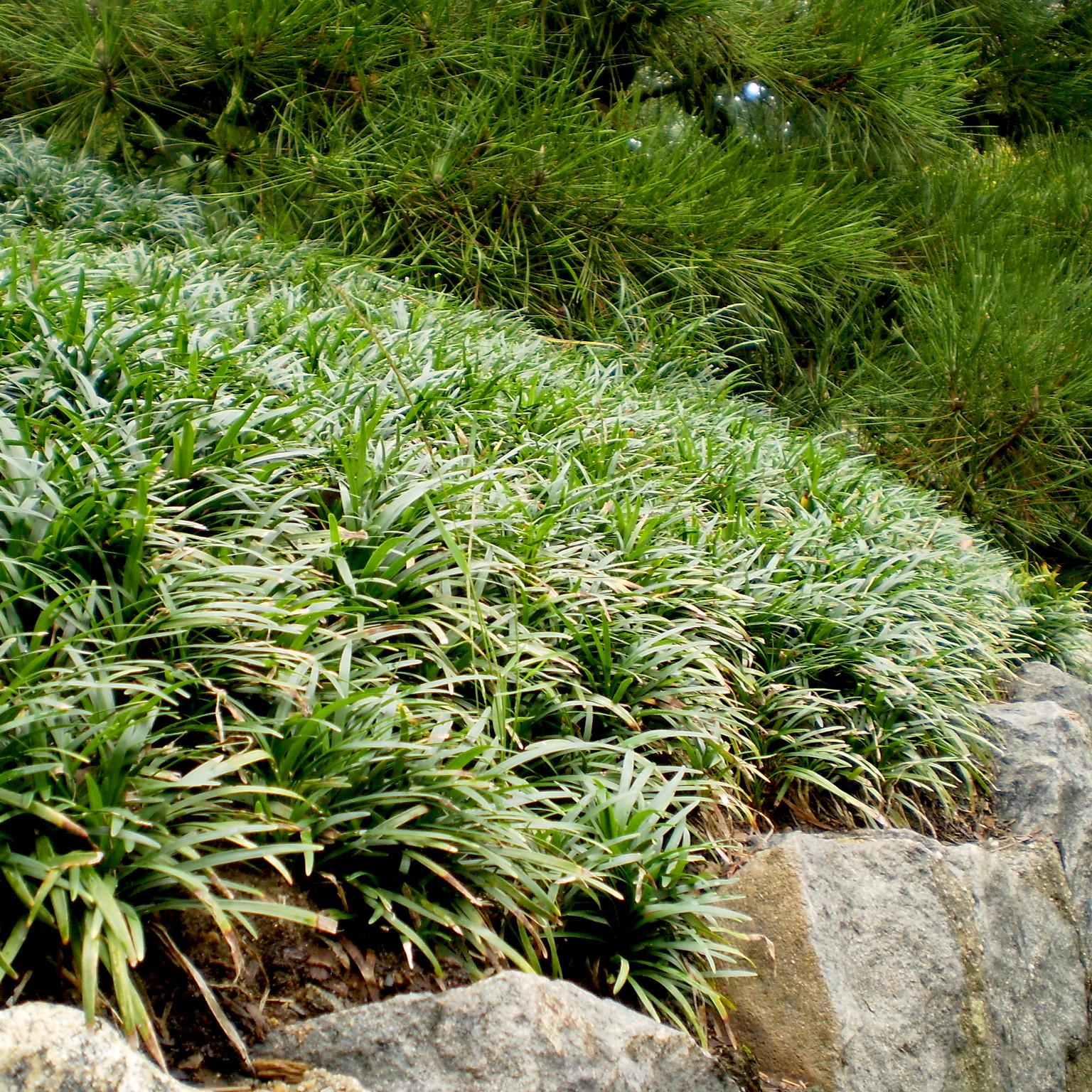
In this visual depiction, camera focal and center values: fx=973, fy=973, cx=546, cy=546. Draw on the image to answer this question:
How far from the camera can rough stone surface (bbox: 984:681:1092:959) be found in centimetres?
276

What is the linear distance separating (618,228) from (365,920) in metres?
3.96

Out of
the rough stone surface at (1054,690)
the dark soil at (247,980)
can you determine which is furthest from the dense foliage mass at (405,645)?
the rough stone surface at (1054,690)

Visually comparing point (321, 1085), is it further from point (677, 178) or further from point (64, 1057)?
point (677, 178)

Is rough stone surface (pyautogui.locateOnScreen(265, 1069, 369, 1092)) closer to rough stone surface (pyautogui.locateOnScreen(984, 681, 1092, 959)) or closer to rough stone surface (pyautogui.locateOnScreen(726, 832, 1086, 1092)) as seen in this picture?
rough stone surface (pyautogui.locateOnScreen(726, 832, 1086, 1092))

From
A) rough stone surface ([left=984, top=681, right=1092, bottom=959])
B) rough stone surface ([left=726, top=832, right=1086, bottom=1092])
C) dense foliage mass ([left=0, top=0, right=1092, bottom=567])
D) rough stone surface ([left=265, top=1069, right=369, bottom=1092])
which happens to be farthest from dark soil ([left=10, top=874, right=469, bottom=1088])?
dense foliage mass ([left=0, top=0, right=1092, bottom=567])

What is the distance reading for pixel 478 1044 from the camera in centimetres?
131

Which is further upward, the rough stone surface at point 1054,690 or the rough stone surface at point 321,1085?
the rough stone surface at point 321,1085

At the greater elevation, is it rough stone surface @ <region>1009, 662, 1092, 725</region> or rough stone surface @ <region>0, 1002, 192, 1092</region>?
rough stone surface @ <region>0, 1002, 192, 1092</region>

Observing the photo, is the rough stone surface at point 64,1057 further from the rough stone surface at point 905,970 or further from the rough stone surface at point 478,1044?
the rough stone surface at point 905,970

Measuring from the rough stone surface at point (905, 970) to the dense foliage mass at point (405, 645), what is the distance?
14 cm

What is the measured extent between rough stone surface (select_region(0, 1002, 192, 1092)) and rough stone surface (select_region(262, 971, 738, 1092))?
0.90 feet

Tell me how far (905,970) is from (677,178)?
13.4 feet

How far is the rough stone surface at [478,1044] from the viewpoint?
4.24 feet

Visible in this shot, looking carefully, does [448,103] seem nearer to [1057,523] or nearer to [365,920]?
[1057,523]
